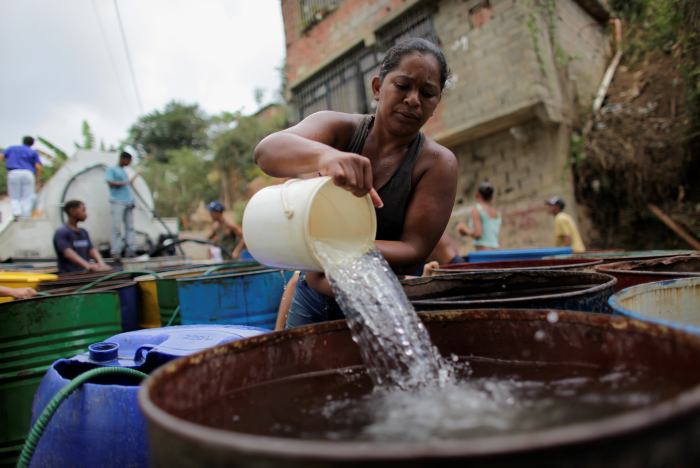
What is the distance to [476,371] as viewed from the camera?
121 cm

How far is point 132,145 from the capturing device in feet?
91.7

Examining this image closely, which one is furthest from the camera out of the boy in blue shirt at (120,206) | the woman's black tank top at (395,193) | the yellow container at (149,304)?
the boy in blue shirt at (120,206)

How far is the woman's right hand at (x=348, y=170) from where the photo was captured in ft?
4.42

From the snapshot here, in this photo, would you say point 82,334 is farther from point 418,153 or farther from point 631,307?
point 631,307

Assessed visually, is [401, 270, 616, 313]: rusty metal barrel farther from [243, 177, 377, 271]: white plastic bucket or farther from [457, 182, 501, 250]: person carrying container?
[457, 182, 501, 250]: person carrying container

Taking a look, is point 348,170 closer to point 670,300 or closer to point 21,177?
point 670,300

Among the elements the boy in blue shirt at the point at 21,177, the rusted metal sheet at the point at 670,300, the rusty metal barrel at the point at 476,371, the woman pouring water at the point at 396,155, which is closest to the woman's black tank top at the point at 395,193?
the woman pouring water at the point at 396,155

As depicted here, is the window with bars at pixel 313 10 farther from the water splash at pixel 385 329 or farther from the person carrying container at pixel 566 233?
the water splash at pixel 385 329

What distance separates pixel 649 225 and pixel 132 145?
27561 mm

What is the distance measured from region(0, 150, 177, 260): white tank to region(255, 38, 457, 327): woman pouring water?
7.26 metres

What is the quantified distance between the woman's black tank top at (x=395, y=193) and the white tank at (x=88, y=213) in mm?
7495

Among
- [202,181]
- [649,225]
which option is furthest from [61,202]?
[202,181]

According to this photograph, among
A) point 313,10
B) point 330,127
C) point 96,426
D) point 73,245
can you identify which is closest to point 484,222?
point 330,127

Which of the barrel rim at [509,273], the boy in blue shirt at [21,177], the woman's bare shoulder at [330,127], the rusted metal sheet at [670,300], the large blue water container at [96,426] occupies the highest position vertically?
the boy in blue shirt at [21,177]
